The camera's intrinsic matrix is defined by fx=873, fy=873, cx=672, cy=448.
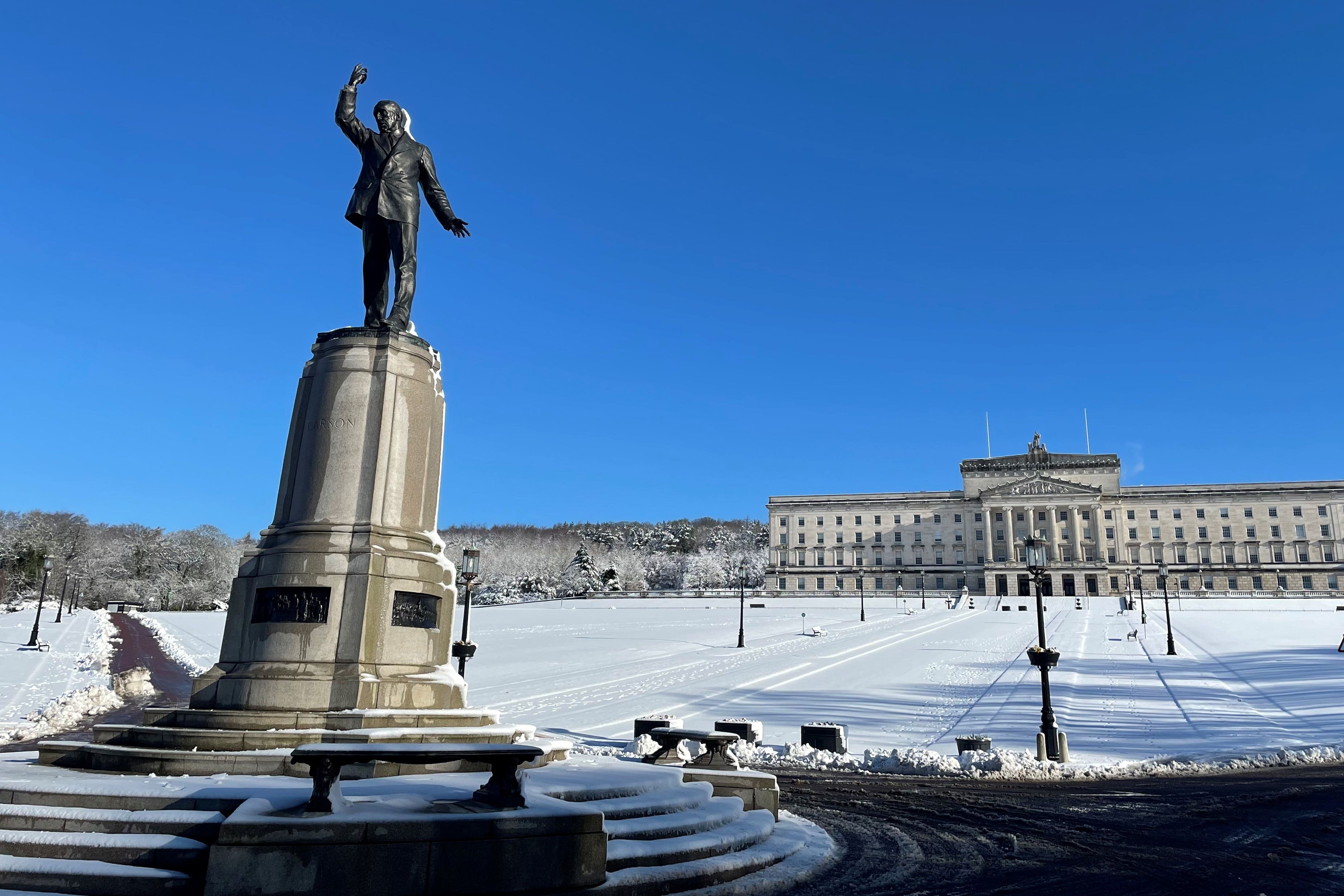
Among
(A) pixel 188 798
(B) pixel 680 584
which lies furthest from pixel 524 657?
(B) pixel 680 584

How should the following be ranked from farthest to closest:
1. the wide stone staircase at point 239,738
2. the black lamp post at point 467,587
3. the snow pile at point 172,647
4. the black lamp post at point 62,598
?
1. the black lamp post at point 62,598
2. the snow pile at point 172,647
3. the black lamp post at point 467,587
4. the wide stone staircase at point 239,738

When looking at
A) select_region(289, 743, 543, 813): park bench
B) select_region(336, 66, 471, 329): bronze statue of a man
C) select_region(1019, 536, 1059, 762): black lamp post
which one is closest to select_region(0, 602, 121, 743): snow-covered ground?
select_region(336, 66, 471, 329): bronze statue of a man

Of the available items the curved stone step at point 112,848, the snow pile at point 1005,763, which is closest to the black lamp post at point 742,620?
the snow pile at point 1005,763

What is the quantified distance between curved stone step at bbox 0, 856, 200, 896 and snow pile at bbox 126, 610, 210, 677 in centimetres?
1756

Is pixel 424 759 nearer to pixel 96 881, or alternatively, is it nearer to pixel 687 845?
pixel 96 881

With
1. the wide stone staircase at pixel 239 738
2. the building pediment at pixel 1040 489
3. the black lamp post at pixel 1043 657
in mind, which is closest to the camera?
the wide stone staircase at pixel 239 738

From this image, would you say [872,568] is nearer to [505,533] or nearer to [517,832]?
[505,533]

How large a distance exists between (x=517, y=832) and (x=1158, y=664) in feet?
110

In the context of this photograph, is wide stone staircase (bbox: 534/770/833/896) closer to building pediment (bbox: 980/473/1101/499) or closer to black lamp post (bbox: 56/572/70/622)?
black lamp post (bbox: 56/572/70/622)

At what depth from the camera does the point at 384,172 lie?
472 inches

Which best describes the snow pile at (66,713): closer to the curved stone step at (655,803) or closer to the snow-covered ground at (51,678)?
the snow-covered ground at (51,678)

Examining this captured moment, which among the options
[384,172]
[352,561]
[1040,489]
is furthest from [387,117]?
[1040,489]

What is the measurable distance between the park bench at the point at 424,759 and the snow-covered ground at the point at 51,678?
1393cm

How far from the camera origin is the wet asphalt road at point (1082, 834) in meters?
7.23
